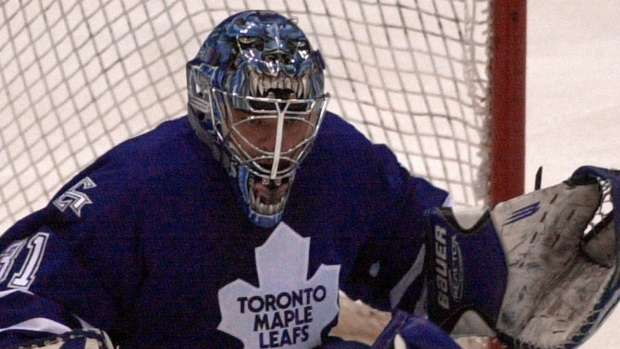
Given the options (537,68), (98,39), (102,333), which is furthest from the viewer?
(537,68)

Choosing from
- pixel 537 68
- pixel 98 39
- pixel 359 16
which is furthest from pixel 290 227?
pixel 537 68

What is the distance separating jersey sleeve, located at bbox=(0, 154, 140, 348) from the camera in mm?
1482

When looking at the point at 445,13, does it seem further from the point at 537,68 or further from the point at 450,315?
the point at 537,68

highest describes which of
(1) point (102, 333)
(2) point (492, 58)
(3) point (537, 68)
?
(2) point (492, 58)

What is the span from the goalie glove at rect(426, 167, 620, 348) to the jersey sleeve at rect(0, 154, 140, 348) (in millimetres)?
440

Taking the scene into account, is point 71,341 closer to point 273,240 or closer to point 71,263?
point 71,263

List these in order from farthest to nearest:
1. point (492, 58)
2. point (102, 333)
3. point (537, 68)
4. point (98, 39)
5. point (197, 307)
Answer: point (537, 68) → point (98, 39) → point (492, 58) → point (197, 307) → point (102, 333)

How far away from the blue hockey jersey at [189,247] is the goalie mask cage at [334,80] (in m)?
0.29

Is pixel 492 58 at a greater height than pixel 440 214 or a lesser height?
greater

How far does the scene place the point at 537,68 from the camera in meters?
3.83

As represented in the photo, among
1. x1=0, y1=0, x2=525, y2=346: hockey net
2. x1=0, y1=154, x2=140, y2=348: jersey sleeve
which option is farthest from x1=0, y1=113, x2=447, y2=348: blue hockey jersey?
x1=0, y1=0, x2=525, y2=346: hockey net

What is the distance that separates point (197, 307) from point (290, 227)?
15 centimetres

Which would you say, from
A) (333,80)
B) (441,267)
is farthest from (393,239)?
(333,80)

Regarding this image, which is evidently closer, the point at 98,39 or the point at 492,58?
the point at 492,58
